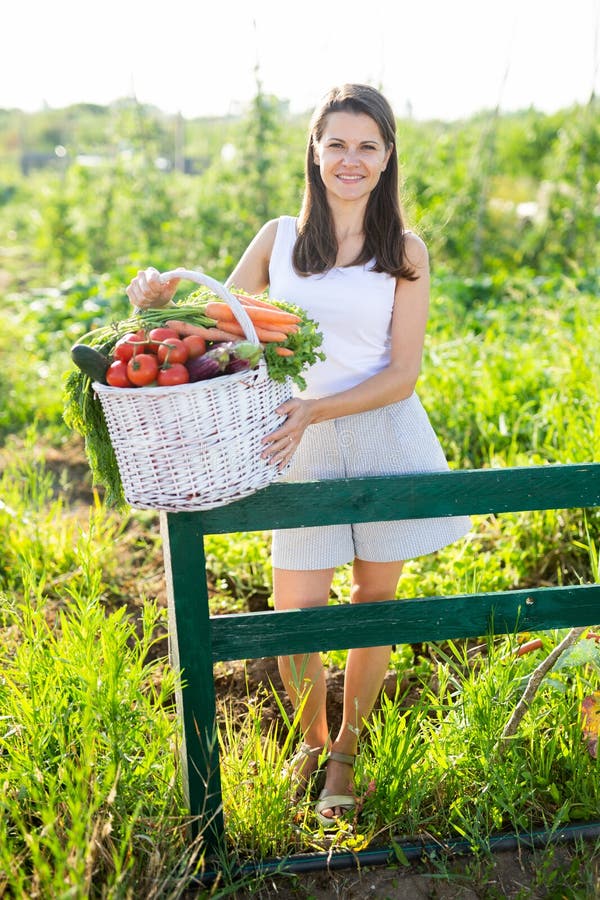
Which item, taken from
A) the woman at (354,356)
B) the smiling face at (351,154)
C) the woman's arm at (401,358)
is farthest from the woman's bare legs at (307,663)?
the smiling face at (351,154)

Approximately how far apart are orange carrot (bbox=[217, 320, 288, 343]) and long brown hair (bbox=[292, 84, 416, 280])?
478mm

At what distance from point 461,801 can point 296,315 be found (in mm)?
1213

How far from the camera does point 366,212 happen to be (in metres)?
2.33

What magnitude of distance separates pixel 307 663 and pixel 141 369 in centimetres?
99

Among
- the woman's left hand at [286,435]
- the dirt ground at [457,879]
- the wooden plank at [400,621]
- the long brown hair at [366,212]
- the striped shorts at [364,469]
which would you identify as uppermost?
the long brown hair at [366,212]

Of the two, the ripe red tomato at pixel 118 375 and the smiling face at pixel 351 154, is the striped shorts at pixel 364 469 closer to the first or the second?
the smiling face at pixel 351 154

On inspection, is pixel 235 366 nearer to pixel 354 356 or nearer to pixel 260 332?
pixel 260 332

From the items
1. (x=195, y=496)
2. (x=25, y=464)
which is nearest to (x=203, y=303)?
(x=195, y=496)

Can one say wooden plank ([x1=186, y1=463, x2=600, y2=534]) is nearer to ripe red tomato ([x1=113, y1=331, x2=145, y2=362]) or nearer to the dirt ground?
ripe red tomato ([x1=113, y1=331, x2=145, y2=362])

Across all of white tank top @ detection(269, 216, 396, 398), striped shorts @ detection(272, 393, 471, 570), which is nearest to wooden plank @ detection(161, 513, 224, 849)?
striped shorts @ detection(272, 393, 471, 570)

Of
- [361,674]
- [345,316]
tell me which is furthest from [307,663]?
[345,316]

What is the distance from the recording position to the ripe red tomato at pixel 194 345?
1738 mm

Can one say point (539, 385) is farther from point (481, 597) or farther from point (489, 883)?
point (489, 883)

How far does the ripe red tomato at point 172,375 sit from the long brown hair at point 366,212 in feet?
2.34
